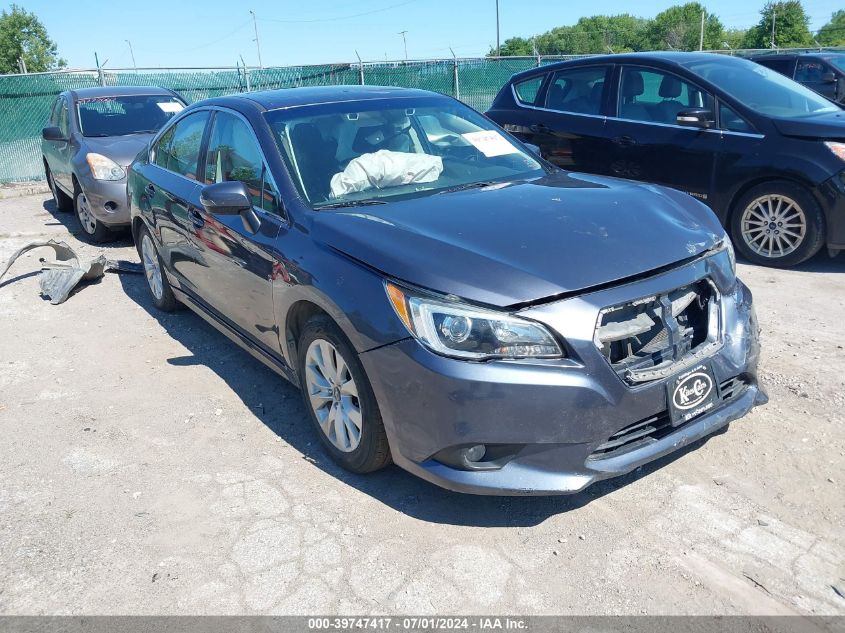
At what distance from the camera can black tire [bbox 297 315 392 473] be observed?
121 inches

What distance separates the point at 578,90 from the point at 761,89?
5.60ft

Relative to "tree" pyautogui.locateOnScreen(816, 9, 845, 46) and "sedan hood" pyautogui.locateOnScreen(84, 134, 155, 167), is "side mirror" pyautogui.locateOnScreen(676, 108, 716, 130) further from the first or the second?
"tree" pyautogui.locateOnScreen(816, 9, 845, 46)

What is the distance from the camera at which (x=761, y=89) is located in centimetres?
670

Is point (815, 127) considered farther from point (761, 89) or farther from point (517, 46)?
point (517, 46)

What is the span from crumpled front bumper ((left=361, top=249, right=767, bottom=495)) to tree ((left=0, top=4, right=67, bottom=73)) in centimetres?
7299

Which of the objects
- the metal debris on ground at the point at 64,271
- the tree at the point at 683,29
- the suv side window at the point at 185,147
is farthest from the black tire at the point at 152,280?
the tree at the point at 683,29

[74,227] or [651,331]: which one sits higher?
[651,331]

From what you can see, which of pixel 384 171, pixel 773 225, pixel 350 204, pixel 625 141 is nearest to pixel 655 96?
pixel 625 141

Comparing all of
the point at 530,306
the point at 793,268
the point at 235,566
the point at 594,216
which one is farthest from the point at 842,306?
the point at 235,566

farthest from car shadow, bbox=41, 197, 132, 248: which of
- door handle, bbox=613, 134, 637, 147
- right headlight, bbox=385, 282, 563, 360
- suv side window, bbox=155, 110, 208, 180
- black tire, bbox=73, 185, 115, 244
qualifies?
right headlight, bbox=385, 282, 563, 360

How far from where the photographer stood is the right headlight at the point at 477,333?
271cm

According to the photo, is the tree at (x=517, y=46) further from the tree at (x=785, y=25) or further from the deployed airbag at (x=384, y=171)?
the deployed airbag at (x=384, y=171)

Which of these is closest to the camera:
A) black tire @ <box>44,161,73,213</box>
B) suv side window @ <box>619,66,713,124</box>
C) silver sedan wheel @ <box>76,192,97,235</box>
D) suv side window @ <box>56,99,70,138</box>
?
suv side window @ <box>619,66,713,124</box>

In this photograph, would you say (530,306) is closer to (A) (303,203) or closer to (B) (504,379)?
(B) (504,379)
